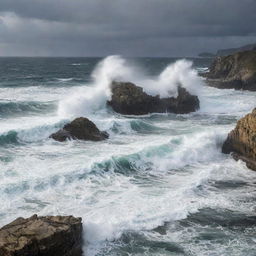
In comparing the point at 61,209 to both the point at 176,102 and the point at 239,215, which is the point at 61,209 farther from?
the point at 176,102

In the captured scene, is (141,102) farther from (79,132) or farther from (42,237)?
(42,237)

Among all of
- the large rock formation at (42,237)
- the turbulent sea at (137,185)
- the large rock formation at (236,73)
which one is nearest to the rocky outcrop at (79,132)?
the turbulent sea at (137,185)

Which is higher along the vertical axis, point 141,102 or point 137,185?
point 141,102

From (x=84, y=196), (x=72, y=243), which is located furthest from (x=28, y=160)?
(x=72, y=243)

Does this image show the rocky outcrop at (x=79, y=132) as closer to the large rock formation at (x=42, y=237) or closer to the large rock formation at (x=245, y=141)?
the large rock formation at (x=245, y=141)

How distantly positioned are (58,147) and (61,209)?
8.47m

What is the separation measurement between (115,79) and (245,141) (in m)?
22.1

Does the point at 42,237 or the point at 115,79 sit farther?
the point at 115,79

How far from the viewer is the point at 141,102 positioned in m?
34.1

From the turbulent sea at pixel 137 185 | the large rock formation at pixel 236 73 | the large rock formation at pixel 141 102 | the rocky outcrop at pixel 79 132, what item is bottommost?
the turbulent sea at pixel 137 185

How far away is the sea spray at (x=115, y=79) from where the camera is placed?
3409 cm

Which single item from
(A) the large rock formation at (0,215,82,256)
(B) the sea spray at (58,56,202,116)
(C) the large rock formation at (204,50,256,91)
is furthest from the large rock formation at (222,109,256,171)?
(C) the large rock formation at (204,50,256,91)

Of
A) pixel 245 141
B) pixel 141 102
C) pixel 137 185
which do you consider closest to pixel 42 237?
pixel 137 185

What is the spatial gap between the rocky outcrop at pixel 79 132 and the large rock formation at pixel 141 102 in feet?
28.7
